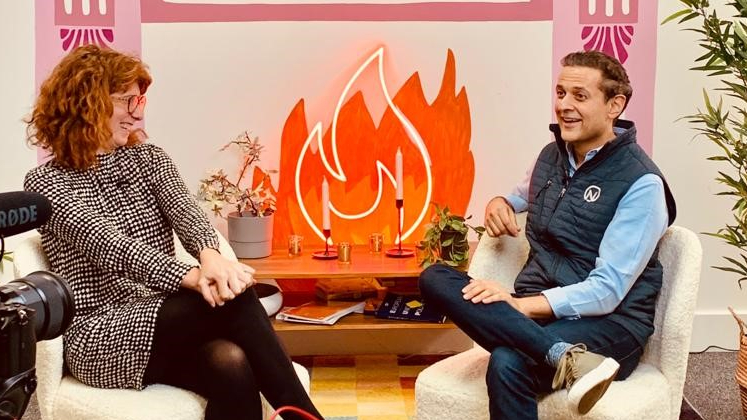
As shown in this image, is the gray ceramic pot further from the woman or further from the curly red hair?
the curly red hair

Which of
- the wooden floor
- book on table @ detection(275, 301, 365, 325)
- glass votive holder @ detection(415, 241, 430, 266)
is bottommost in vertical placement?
the wooden floor

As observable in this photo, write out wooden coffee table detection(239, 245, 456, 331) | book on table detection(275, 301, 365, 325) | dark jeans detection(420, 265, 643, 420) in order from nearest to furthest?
dark jeans detection(420, 265, 643, 420), wooden coffee table detection(239, 245, 456, 331), book on table detection(275, 301, 365, 325)

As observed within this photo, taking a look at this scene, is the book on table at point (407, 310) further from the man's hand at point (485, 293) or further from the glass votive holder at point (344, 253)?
the man's hand at point (485, 293)

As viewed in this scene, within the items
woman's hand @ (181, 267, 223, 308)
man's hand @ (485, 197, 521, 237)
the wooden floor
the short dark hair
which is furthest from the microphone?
the wooden floor

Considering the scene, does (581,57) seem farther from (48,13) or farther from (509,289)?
(48,13)

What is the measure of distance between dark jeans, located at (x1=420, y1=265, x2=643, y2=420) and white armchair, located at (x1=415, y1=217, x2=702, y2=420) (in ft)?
0.20

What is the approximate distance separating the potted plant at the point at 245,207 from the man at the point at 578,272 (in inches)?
37.7

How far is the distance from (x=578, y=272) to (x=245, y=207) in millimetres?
1300

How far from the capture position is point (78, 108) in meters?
2.54

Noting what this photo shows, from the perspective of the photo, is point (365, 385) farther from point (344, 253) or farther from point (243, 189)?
point (243, 189)

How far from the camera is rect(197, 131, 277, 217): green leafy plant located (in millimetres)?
3383

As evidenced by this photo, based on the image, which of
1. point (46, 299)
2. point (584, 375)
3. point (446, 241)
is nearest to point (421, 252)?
point (446, 241)

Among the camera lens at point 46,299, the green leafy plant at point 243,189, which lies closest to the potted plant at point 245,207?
the green leafy plant at point 243,189

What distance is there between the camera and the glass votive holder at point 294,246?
3.42 metres
